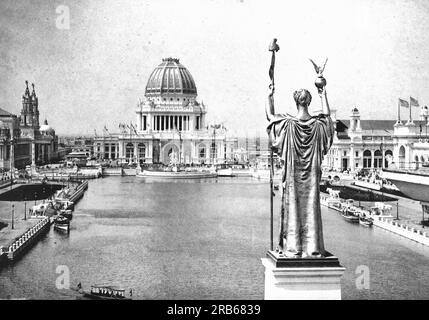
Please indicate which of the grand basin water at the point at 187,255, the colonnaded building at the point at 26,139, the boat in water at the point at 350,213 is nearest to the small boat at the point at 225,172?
the colonnaded building at the point at 26,139

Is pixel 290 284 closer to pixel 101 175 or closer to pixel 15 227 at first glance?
pixel 15 227

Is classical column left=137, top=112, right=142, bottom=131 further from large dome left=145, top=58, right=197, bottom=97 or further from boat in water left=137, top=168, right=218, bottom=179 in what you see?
boat in water left=137, top=168, right=218, bottom=179

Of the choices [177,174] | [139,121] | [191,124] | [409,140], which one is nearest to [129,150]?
[139,121]

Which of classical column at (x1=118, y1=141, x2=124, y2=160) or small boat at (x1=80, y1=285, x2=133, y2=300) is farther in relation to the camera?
classical column at (x1=118, y1=141, x2=124, y2=160)

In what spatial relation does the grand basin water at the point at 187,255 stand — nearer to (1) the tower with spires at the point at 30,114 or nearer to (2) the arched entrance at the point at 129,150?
(1) the tower with spires at the point at 30,114

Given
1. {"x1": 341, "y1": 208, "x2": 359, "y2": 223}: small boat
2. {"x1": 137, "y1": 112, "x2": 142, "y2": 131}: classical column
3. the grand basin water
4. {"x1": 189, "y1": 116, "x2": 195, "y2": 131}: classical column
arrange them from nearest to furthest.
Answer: the grand basin water → {"x1": 341, "y1": 208, "x2": 359, "y2": 223}: small boat → {"x1": 189, "y1": 116, "x2": 195, "y2": 131}: classical column → {"x1": 137, "y1": 112, "x2": 142, "y2": 131}: classical column

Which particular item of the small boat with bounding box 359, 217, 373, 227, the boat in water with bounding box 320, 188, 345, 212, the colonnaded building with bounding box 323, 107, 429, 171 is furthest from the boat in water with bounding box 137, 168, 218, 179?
the small boat with bounding box 359, 217, 373, 227

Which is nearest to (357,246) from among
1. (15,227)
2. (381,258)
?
(381,258)
